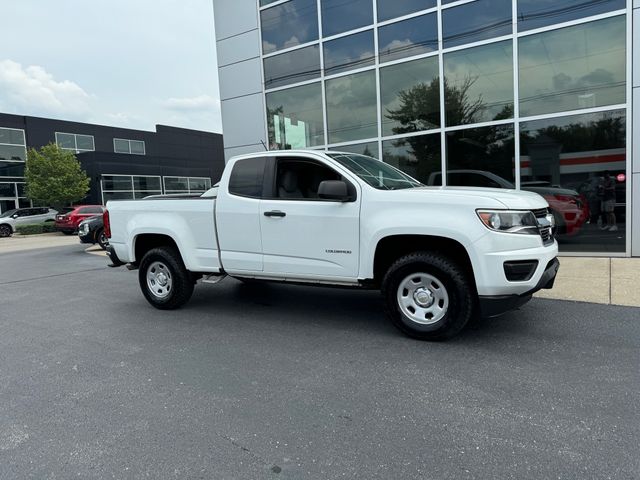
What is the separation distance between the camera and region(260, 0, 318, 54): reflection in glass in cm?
1152

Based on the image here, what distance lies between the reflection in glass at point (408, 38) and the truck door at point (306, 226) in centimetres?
625

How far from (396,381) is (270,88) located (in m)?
10.2

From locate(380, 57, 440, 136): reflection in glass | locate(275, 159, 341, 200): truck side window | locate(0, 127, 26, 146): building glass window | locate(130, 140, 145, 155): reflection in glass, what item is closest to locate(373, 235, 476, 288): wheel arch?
locate(275, 159, 341, 200): truck side window

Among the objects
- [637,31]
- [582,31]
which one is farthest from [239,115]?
[637,31]

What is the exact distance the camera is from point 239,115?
500 inches

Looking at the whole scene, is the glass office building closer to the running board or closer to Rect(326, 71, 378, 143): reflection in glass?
Rect(326, 71, 378, 143): reflection in glass

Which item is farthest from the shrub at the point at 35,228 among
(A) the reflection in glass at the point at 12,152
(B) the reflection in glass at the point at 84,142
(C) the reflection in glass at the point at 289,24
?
(C) the reflection in glass at the point at 289,24

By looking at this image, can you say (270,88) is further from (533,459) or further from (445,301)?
(533,459)

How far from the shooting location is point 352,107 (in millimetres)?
11281

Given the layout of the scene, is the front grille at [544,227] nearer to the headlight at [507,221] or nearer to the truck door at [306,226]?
the headlight at [507,221]

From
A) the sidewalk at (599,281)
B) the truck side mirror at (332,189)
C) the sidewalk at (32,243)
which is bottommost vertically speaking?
the sidewalk at (599,281)

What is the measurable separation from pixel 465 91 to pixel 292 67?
178 inches

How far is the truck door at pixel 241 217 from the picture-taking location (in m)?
5.38

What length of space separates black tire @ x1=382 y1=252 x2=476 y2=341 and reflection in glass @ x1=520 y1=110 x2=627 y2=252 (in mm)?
5862
